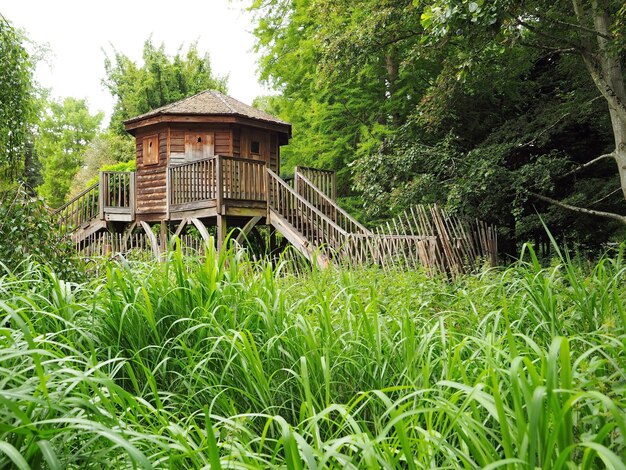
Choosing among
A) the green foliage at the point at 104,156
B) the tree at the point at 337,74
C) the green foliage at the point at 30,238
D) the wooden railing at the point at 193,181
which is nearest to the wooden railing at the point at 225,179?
the wooden railing at the point at 193,181

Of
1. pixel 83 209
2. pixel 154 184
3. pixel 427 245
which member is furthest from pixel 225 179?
pixel 83 209

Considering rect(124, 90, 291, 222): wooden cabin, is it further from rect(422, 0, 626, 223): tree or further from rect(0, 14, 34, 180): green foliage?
rect(422, 0, 626, 223): tree

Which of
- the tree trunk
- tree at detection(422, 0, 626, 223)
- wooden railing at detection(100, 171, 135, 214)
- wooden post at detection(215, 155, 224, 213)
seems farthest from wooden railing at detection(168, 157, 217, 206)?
the tree trunk

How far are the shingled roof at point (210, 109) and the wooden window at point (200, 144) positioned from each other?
2.75ft

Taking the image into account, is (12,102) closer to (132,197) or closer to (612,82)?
(132,197)

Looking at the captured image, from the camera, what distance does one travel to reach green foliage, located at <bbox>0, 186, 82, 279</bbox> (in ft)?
17.1

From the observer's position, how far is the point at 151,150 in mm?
18891

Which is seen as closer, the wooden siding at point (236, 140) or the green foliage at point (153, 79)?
the wooden siding at point (236, 140)

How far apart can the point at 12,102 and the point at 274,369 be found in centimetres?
776

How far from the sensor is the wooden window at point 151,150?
1867 centimetres

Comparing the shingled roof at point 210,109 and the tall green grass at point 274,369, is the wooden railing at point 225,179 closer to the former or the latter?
the shingled roof at point 210,109

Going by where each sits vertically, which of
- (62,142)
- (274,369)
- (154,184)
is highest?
(62,142)

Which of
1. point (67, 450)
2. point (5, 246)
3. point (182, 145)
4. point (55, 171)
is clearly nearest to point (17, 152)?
point (5, 246)

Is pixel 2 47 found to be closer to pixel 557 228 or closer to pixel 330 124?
pixel 330 124
